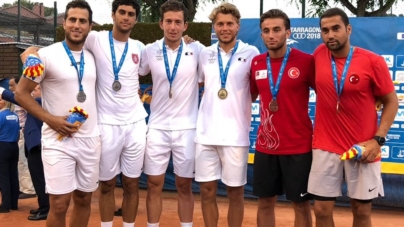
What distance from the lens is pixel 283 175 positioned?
498cm

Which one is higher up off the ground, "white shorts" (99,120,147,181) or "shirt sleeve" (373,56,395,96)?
"shirt sleeve" (373,56,395,96)

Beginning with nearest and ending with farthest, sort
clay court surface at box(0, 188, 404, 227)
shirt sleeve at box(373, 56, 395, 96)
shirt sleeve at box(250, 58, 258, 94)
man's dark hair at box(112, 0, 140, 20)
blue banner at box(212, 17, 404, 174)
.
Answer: shirt sleeve at box(373, 56, 395, 96)
shirt sleeve at box(250, 58, 258, 94)
man's dark hair at box(112, 0, 140, 20)
clay court surface at box(0, 188, 404, 227)
blue banner at box(212, 17, 404, 174)

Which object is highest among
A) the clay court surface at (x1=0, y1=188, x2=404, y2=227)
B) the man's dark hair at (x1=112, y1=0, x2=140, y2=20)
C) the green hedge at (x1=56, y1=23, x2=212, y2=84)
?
the green hedge at (x1=56, y1=23, x2=212, y2=84)

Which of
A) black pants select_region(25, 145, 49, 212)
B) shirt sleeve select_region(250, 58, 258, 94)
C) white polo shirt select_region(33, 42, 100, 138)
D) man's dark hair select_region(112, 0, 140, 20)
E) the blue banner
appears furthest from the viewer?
the blue banner

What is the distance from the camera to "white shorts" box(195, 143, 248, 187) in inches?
208

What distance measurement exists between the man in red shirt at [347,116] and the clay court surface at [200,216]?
296 cm

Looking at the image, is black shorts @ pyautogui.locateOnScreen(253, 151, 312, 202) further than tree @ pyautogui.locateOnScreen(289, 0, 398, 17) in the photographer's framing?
No

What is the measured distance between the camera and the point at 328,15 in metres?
4.62

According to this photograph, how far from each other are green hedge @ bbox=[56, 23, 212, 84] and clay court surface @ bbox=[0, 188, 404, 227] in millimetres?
2462

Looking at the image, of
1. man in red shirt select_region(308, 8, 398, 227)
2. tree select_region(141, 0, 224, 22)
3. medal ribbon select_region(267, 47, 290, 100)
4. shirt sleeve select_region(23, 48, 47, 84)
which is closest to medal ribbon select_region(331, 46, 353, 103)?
man in red shirt select_region(308, 8, 398, 227)

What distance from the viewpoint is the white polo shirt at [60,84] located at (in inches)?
191

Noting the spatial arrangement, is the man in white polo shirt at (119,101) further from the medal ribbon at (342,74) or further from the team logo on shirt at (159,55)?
the medal ribbon at (342,74)

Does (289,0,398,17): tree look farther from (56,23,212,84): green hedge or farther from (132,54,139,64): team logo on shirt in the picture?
(132,54,139,64): team logo on shirt

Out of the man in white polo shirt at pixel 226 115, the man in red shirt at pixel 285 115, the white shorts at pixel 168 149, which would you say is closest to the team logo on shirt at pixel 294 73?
the man in red shirt at pixel 285 115
